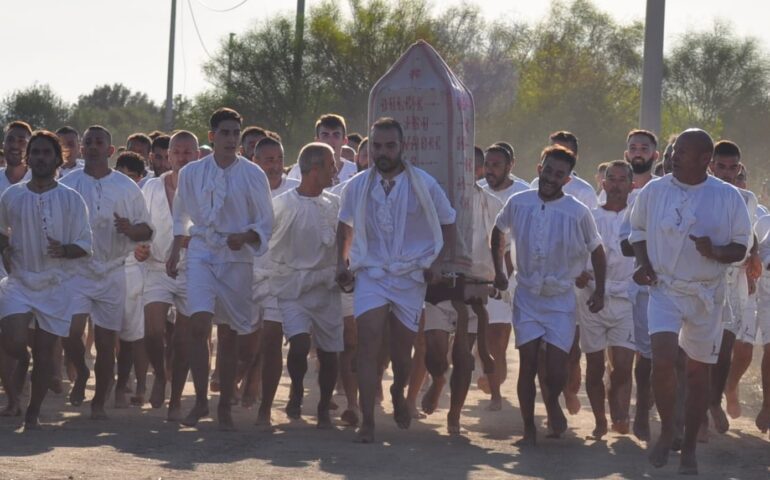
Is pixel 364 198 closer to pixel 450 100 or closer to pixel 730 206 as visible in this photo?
pixel 450 100

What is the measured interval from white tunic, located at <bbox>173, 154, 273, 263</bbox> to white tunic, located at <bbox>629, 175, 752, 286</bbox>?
3049 millimetres

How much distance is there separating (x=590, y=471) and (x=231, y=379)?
2.97 meters

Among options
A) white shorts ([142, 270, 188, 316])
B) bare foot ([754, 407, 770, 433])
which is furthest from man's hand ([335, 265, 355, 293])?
bare foot ([754, 407, 770, 433])

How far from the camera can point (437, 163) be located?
1306 centimetres

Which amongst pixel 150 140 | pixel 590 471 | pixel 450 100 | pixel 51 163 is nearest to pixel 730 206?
pixel 590 471

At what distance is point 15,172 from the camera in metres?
14.8

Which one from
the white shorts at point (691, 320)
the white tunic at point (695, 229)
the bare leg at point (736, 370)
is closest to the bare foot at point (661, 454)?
the white shorts at point (691, 320)

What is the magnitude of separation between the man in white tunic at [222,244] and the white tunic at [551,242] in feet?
6.05

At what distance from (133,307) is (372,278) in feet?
9.19

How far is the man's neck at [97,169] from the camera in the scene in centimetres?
1363

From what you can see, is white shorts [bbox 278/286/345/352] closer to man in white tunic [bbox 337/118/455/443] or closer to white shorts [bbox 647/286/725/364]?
man in white tunic [bbox 337/118/455/443]

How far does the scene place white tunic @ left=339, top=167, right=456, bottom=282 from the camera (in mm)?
12234

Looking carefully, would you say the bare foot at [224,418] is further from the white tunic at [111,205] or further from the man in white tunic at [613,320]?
the man in white tunic at [613,320]

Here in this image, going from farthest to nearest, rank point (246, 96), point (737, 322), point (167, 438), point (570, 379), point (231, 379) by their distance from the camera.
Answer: point (246, 96) → point (570, 379) → point (737, 322) → point (231, 379) → point (167, 438)
